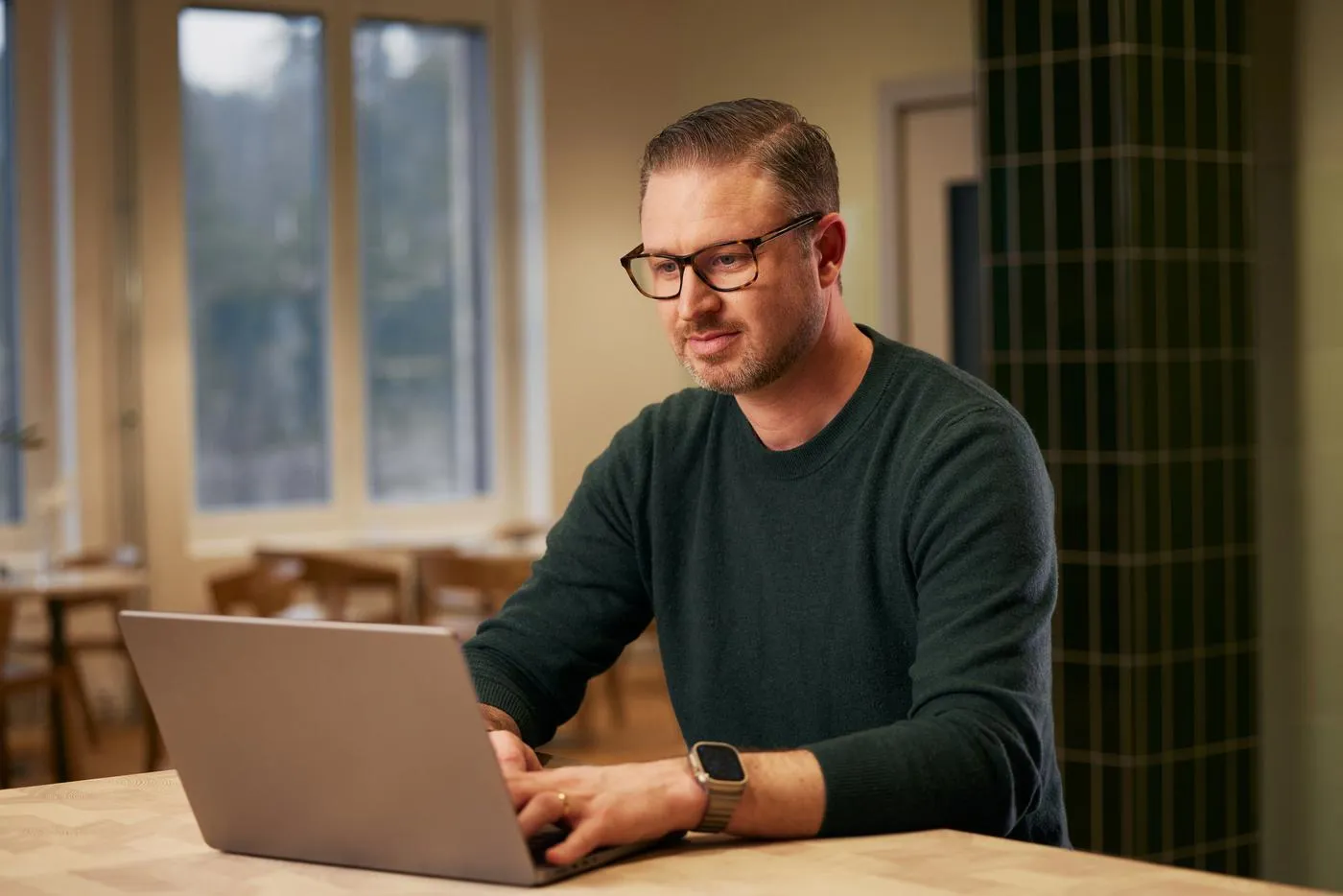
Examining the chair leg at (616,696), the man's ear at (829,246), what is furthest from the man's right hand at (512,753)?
the chair leg at (616,696)

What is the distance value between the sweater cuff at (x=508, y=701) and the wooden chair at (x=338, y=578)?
461 cm

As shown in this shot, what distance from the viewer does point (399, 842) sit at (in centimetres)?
131

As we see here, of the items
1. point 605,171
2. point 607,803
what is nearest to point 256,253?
point 605,171

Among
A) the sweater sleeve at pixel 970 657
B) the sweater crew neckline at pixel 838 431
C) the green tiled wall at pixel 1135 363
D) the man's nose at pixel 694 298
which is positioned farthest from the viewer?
the green tiled wall at pixel 1135 363

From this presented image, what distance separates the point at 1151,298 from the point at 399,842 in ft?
9.77

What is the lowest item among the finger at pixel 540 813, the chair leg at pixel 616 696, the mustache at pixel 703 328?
the chair leg at pixel 616 696

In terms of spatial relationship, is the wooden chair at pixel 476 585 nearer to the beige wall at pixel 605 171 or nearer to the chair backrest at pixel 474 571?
the chair backrest at pixel 474 571

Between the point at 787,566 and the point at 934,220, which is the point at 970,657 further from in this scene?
the point at 934,220

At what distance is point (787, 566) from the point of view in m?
1.85

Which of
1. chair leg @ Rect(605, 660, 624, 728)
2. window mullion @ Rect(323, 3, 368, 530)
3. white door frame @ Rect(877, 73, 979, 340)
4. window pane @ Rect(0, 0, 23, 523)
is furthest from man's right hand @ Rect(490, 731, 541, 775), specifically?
window mullion @ Rect(323, 3, 368, 530)

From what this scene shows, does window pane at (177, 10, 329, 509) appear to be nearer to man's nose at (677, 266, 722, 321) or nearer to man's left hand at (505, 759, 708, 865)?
man's nose at (677, 266, 722, 321)

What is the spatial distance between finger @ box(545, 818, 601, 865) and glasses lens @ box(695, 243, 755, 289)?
0.64 m

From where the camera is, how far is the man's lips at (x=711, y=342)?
5.76 ft

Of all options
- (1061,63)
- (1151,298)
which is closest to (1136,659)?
(1151,298)
